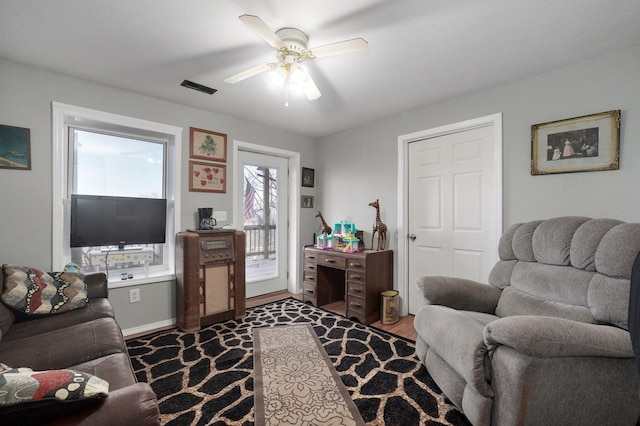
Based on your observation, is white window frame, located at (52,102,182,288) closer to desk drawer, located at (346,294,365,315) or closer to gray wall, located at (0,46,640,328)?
gray wall, located at (0,46,640,328)

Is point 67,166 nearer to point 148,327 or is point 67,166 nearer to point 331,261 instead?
point 148,327

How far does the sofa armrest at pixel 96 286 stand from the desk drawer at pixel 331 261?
220cm

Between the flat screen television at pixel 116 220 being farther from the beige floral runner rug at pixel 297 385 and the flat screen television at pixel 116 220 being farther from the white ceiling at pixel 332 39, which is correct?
the beige floral runner rug at pixel 297 385

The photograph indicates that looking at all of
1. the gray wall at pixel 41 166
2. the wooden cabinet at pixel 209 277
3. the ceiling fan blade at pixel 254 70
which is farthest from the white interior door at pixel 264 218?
the ceiling fan blade at pixel 254 70

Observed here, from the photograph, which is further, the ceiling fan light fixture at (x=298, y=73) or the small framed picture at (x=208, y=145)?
the small framed picture at (x=208, y=145)

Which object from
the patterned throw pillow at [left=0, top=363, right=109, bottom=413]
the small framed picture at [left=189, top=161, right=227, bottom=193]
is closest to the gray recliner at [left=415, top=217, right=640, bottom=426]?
the patterned throw pillow at [left=0, top=363, right=109, bottom=413]

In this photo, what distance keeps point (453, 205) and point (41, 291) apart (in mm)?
3600

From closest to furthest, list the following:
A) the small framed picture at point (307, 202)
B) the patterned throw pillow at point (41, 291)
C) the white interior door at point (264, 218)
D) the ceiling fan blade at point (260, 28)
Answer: the ceiling fan blade at point (260, 28) → the patterned throw pillow at point (41, 291) → the white interior door at point (264, 218) → the small framed picture at point (307, 202)

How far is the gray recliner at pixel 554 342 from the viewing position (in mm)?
1261

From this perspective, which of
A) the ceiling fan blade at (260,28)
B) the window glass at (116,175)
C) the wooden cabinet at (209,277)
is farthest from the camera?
the wooden cabinet at (209,277)

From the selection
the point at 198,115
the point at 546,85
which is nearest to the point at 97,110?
the point at 198,115

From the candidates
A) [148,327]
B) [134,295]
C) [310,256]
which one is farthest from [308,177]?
[148,327]

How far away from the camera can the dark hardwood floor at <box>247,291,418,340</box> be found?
283 cm

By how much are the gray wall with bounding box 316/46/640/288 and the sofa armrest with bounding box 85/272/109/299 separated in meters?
2.89
